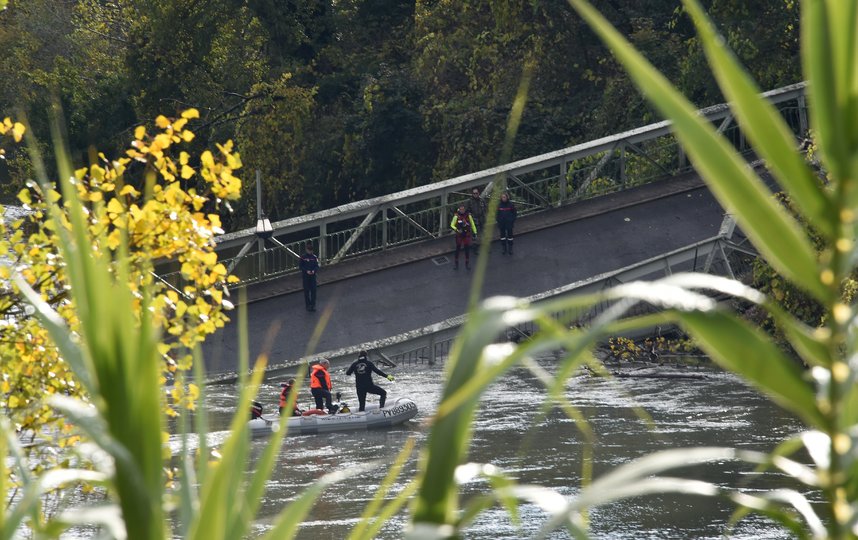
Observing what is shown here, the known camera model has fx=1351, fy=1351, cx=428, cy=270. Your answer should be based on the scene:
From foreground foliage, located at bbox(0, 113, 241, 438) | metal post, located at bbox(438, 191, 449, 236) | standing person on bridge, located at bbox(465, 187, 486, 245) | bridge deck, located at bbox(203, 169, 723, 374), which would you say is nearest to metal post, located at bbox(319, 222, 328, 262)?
bridge deck, located at bbox(203, 169, 723, 374)

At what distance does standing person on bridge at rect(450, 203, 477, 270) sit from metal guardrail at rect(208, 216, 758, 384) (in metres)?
1.88

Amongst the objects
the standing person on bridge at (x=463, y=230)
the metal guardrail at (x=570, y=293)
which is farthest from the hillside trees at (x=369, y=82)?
the standing person on bridge at (x=463, y=230)

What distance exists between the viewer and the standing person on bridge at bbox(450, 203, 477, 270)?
2758 cm

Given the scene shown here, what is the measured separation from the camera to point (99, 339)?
199 centimetres

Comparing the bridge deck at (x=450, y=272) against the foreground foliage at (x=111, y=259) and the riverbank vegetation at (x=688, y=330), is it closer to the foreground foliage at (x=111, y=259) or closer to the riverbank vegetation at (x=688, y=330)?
the foreground foliage at (x=111, y=259)

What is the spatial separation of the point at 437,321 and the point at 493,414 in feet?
14.4

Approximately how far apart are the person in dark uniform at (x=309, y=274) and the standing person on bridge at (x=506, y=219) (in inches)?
154

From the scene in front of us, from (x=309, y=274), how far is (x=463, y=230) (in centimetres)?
348

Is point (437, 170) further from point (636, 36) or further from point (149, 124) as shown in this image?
point (149, 124)

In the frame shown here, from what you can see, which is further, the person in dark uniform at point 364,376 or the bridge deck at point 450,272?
the bridge deck at point 450,272

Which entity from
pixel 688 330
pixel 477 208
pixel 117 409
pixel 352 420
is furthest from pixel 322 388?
pixel 688 330

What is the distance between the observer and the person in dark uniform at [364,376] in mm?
21703

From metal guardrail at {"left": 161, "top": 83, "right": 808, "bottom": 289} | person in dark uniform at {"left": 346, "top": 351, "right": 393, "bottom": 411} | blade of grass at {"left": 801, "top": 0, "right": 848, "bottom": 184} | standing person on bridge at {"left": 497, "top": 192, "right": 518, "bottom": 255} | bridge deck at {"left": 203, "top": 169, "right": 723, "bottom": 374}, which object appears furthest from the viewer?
metal guardrail at {"left": 161, "top": 83, "right": 808, "bottom": 289}

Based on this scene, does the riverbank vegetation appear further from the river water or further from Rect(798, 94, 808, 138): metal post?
Rect(798, 94, 808, 138): metal post
